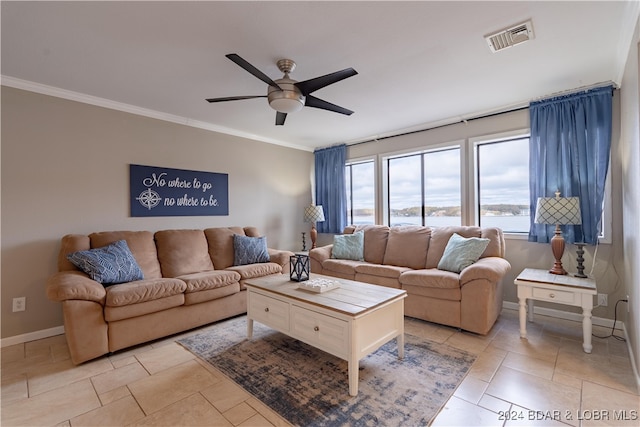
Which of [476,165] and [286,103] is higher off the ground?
[286,103]

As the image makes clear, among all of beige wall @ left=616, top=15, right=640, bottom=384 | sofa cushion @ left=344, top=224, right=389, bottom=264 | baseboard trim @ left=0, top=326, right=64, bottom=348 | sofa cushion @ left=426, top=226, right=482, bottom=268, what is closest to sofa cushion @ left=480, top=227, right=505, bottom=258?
sofa cushion @ left=426, top=226, right=482, bottom=268

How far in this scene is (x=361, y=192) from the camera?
5332mm

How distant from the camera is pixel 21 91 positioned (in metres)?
2.82

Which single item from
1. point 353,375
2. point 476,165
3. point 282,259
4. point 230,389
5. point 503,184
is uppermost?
point 476,165

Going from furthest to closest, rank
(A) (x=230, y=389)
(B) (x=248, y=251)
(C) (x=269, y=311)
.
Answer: (B) (x=248, y=251) < (C) (x=269, y=311) < (A) (x=230, y=389)

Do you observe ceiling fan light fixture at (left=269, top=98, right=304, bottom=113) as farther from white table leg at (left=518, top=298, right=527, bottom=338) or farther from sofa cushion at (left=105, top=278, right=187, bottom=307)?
white table leg at (left=518, top=298, right=527, bottom=338)

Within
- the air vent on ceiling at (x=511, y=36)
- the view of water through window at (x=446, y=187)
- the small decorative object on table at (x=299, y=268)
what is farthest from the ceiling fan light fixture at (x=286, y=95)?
the view of water through window at (x=446, y=187)

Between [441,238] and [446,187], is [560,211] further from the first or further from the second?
[446,187]

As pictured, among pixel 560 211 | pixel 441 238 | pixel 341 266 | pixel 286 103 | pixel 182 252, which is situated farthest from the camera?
pixel 341 266

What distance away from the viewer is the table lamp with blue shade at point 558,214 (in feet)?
8.96

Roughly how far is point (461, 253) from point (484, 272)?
0.50 metres

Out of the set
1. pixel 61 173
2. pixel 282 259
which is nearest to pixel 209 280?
pixel 282 259

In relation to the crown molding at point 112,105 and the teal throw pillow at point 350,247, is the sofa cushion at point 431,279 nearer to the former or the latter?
the teal throw pillow at point 350,247

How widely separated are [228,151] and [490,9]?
3.64 meters
